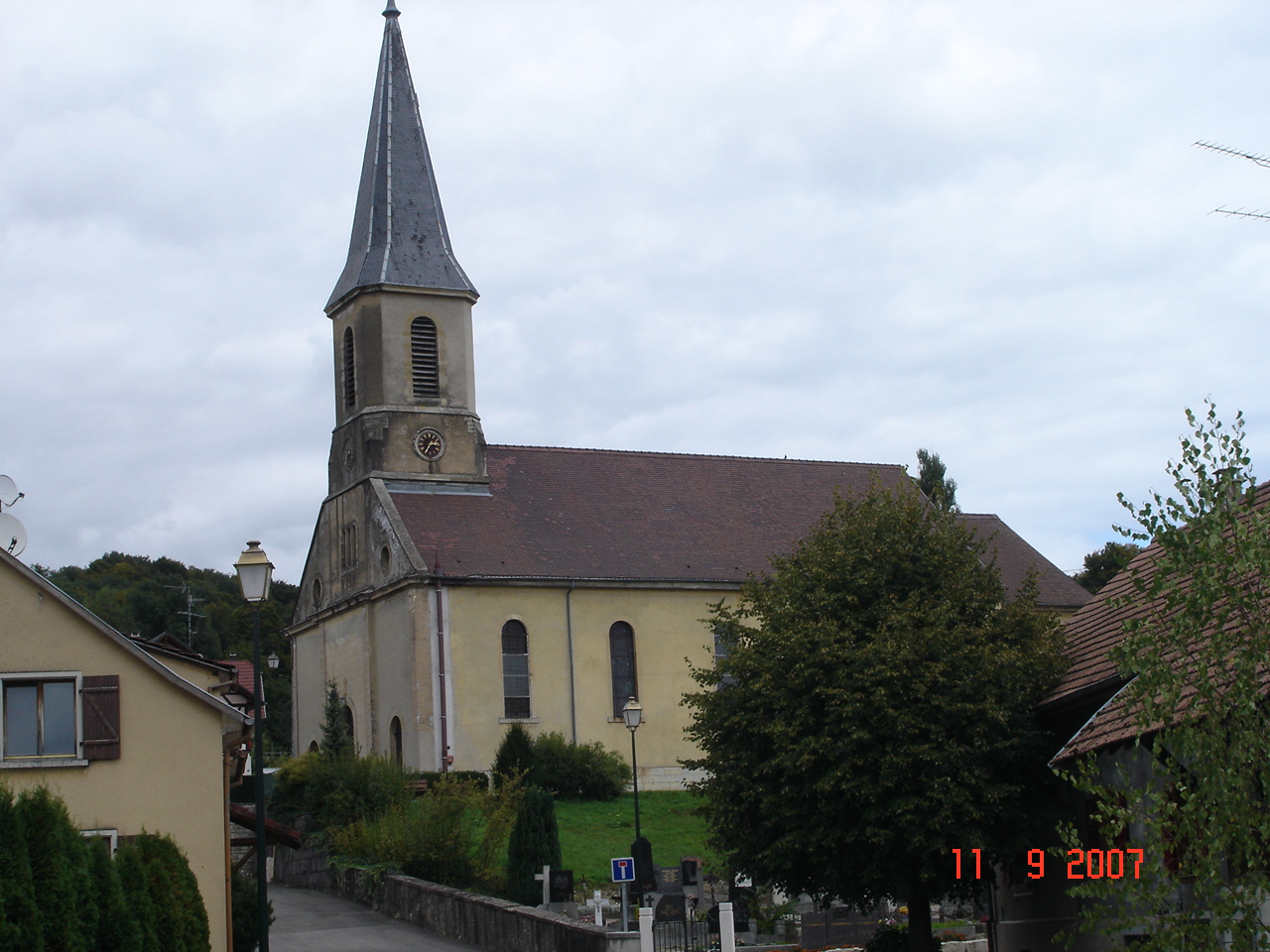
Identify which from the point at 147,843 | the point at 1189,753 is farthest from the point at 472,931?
the point at 1189,753

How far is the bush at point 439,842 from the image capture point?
31250 mm

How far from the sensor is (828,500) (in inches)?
2042

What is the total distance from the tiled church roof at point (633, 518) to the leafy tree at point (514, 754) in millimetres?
4616

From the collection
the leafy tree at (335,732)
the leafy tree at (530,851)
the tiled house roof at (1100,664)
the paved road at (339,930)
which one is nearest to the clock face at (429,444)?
the leafy tree at (335,732)

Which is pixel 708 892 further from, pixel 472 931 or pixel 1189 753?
pixel 1189 753

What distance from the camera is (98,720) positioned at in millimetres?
19828

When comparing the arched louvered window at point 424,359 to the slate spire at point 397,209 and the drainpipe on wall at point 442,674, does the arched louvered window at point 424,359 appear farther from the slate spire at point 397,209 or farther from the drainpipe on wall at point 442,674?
the drainpipe on wall at point 442,674

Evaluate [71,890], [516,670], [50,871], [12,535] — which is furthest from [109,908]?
[516,670]

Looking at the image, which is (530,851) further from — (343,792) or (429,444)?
(429,444)

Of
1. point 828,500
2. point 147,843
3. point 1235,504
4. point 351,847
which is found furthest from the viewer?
point 828,500

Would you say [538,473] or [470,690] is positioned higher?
[538,473]

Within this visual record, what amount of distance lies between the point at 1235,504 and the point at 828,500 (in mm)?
38470

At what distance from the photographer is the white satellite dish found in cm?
2234
